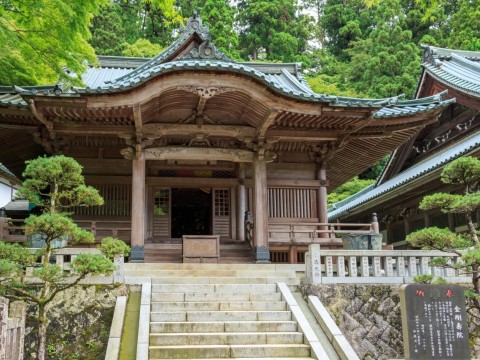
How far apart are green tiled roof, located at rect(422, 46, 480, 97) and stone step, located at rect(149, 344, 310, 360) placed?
1081 centimetres

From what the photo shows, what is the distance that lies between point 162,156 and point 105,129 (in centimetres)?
158

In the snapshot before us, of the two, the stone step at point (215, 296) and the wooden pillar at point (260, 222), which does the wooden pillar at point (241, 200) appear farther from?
the stone step at point (215, 296)

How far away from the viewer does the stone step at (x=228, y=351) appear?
7.84 m

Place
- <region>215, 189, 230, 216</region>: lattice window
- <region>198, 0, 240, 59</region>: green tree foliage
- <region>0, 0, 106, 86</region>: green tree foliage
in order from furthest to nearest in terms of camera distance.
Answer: <region>198, 0, 240, 59</region>: green tree foliage
<region>215, 189, 230, 216</region>: lattice window
<region>0, 0, 106, 86</region>: green tree foliage

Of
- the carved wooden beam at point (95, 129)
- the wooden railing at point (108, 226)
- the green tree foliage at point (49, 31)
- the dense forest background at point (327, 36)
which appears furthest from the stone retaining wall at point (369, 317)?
the dense forest background at point (327, 36)

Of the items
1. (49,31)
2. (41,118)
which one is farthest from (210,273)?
(49,31)

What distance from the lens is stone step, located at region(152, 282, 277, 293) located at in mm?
9852

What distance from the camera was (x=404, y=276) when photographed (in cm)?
1012

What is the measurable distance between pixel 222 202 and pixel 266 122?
12.6 ft

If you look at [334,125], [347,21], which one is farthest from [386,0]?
[334,125]

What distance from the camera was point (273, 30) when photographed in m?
42.1

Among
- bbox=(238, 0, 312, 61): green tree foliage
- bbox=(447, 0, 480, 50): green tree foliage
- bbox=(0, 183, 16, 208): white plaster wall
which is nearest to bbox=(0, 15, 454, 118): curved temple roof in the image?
bbox=(0, 183, 16, 208): white plaster wall

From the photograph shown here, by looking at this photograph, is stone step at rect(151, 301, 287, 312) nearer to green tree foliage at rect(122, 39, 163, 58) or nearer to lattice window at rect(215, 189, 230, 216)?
lattice window at rect(215, 189, 230, 216)

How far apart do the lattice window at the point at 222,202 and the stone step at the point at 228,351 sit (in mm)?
7438
